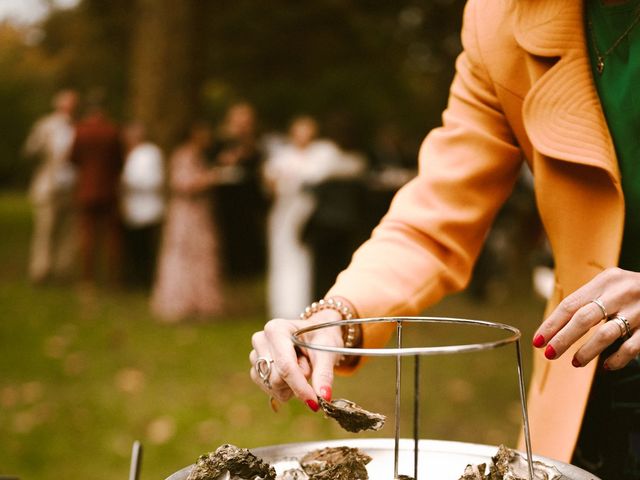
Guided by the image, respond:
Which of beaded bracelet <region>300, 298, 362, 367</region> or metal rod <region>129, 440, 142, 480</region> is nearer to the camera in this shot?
metal rod <region>129, 440, 142, 480</region>

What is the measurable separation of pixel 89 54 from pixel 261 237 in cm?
1782

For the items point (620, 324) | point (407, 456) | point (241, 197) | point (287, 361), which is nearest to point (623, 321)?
point (620, 324)

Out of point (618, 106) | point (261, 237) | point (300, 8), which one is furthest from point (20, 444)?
point (300, 8)

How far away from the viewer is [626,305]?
3.70 ft

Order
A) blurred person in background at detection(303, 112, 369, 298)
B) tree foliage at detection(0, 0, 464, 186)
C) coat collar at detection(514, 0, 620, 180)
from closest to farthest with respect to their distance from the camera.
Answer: coat collar at detection(514, 0, 620, 180)
blurred person in background at detection(303, 112, 369, 298)
tree foliage at detection(0, 0, 464, 186)

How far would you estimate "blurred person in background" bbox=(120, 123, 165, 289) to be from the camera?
34.5 feet

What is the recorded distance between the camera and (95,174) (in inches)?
432

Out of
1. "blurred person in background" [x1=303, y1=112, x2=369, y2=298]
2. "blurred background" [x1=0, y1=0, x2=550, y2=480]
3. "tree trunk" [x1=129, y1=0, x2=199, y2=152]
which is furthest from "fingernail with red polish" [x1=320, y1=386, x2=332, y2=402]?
"tree trunk" [x1=129, y1=0, x2=199, y2=152]

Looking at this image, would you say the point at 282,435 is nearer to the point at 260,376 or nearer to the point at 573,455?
the point at 573,455

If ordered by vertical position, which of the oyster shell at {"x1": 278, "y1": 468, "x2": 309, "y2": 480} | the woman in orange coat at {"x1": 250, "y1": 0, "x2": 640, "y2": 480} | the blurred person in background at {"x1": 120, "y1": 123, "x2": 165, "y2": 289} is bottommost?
the oyster shell at {"x1": 278, "y1": 468, "x2": 309, "y2": 480}

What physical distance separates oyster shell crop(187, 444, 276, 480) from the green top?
0.84 m

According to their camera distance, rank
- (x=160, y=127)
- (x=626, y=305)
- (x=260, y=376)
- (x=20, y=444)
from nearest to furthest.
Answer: (x=626, y=305) < (x=260, y=376) < (x=20, y=444) < (x=160, y=127)

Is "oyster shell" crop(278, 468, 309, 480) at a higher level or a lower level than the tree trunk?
lower

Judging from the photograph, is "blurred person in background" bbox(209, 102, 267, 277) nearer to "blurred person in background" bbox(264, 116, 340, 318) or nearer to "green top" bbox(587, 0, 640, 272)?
"blurred person in background" bbox(264, 116, 340, 318)
